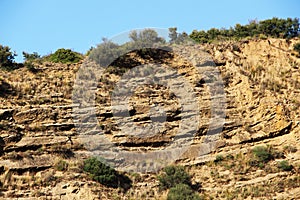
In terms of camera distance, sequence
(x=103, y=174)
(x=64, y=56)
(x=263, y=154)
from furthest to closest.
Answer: (x=64, y=56) < (x=263, y=154) < (x=103, y=174)

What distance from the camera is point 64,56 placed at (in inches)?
1309

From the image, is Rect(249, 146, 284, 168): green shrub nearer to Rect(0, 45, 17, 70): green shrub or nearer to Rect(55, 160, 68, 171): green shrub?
Rect(55, 160, 68, 171): green shrub

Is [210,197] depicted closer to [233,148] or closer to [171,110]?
[233,148]

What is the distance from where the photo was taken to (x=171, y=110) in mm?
28031

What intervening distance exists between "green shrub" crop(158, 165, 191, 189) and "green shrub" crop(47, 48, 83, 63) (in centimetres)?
1221

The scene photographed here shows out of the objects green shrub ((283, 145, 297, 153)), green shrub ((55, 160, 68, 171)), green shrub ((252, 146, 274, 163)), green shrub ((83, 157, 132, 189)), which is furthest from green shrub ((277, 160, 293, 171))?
green shrub ((55, 160, 68, 171))

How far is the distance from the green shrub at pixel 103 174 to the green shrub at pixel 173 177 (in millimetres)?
1770

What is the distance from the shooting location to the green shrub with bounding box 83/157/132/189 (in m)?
23.8

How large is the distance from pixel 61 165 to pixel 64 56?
11.2m

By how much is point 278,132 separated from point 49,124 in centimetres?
1269

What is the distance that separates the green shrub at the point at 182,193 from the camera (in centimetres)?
2255

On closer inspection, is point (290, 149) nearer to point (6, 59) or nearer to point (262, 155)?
point (262, 155)

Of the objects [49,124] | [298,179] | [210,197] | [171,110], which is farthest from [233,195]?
[49,124]

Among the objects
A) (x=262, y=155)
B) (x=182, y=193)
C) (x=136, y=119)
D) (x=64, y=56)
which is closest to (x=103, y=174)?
(x=182, y=193)
